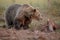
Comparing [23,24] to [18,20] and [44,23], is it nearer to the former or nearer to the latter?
[18,20]

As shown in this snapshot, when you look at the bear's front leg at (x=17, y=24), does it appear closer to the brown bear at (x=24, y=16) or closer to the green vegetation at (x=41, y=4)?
the brown bear at (x=24, y=16)

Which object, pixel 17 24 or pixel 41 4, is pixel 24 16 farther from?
pixel 41 4

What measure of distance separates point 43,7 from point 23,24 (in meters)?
3.91

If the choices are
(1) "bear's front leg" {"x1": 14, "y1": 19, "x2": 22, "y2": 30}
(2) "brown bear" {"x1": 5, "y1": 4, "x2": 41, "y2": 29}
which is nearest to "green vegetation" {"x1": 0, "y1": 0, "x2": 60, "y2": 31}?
(2) "brown bear" {"x1": 5, "y1": 4, "x2": 41, "y2": 29}

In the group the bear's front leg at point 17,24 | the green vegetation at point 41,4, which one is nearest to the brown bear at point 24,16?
the bear's front leg at point 17,24

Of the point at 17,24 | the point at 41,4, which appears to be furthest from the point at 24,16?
the point at 41,4

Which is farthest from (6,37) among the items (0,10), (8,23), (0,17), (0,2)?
(0,2)

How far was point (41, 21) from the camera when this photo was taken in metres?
7.51

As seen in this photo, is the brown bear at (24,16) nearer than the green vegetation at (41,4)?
Yes

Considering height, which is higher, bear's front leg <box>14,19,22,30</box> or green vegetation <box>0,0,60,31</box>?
green vegetation <box>0,0,60,31</box>

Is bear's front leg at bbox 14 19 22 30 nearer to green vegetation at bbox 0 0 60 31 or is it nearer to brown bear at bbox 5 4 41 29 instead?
brown bear at bbox 5 4 41 29

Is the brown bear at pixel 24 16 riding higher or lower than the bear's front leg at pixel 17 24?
higher

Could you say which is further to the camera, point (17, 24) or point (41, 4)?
point (41, 4)

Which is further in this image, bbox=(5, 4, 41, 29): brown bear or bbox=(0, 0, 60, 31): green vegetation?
bbox=(0, 0, 60, 31): green vegetation
